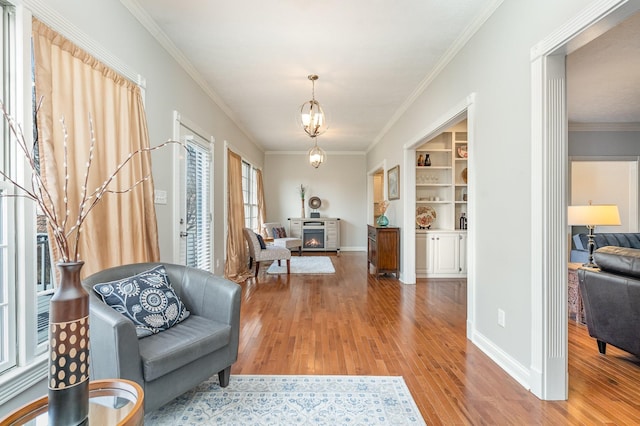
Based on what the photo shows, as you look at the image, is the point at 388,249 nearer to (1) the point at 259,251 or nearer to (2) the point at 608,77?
(1) the point at 259,251

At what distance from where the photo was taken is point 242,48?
10.5 feet

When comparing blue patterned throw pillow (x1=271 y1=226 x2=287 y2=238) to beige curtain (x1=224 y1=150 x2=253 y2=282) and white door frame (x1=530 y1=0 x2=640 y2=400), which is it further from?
white door frame (x1=530 y1=0 x2=640 y2=400)

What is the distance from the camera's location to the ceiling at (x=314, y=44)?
257 cm

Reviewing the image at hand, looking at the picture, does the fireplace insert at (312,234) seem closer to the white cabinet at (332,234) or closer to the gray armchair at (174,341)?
the white cabinet at (332,234)

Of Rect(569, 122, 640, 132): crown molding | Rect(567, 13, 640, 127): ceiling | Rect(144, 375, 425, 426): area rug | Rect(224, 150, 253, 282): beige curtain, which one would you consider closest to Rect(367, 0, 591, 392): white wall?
Rect(144, 375, 425, 426): area rug

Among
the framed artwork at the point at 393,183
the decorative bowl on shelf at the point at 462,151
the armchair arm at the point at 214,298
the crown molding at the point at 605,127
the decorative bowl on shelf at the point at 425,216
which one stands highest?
the crown molding at the point at 605,127

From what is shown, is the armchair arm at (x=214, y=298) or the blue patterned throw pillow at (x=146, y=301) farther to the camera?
the armchair arm at (x=214, y=298)

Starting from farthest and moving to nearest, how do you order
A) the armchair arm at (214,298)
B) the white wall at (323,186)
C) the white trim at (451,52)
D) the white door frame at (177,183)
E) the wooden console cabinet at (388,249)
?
the white wall at (323,186) → the wooden console cabinet at (388,249) → the white door frame at (177,183) → the white trim at (451,52) → the armchair arm at (214,298)

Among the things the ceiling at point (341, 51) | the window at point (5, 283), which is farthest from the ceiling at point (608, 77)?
the window at point (5, 283)

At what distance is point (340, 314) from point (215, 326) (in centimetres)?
188

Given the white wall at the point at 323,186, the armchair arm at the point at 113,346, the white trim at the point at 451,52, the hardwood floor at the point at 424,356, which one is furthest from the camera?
the white wall at the point at 323,186

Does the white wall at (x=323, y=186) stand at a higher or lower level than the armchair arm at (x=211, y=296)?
higher

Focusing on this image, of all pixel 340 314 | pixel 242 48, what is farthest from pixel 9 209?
pixel 340 314

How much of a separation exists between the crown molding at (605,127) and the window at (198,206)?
6.31 metres
